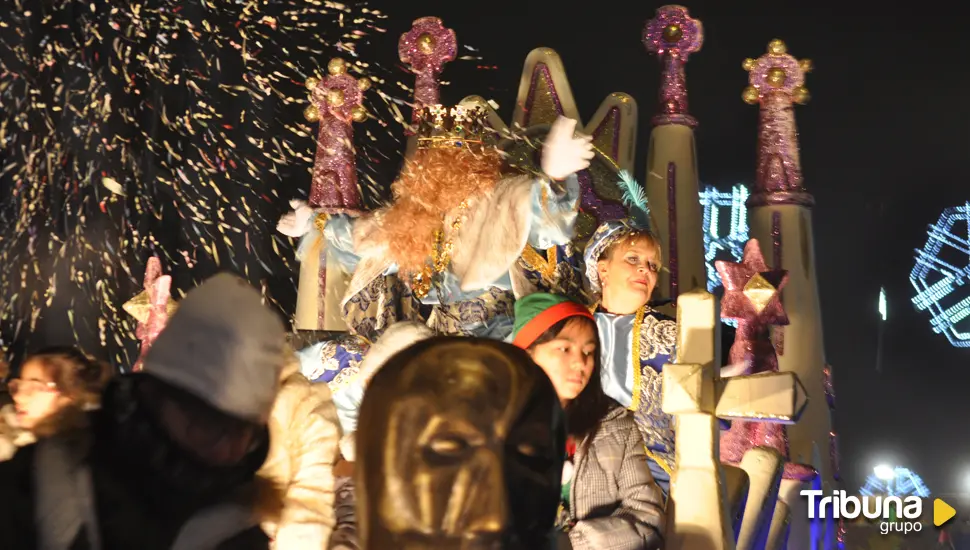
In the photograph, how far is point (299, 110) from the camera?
7582 mm

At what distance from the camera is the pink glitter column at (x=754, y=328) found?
495 centimetres

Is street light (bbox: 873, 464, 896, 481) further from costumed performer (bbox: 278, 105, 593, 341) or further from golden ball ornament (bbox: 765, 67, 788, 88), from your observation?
costumed performer (bbox: 278, 105, 593, 341)

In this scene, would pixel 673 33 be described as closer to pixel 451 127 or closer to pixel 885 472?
pixel 451 127

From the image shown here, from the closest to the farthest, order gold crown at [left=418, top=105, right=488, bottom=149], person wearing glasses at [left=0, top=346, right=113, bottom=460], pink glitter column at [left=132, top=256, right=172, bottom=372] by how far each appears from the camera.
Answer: person wearing glasses at [left=0, top=346, right=113, bottom=460] < gold crown at [left=418, top=105, right=488, bottom=149] < pink glitter column at [left=132, top=256, right=172, bottom=372]

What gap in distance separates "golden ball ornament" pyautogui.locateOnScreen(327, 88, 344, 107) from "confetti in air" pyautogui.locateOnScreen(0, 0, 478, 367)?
448mm

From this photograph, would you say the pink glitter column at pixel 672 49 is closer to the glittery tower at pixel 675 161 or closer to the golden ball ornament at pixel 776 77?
the glittery tower at pixel 675 161

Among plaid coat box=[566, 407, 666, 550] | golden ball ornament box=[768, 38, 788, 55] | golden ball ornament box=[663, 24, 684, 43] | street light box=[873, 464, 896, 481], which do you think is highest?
golden ball ornament box=[663, 24, 684, 43]

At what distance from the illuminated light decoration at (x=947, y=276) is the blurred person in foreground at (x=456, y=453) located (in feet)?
21.0

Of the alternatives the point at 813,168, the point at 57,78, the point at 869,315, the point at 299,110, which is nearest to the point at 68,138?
the point at 57,78

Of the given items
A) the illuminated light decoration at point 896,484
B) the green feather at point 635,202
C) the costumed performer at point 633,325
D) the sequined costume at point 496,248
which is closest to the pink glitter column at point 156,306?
the sequined costume at point 496,248

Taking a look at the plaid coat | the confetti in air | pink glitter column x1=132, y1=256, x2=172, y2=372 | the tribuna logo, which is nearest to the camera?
the plaid coat

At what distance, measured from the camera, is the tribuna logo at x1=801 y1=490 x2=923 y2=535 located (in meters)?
4.86

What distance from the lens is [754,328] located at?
5.11 m

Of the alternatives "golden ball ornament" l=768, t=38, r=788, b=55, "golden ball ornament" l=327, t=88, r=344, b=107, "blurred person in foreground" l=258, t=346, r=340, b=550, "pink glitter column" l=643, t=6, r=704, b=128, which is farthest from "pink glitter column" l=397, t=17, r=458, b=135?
"blurred person in foreground" l=258, t=346, r=340, b=550
